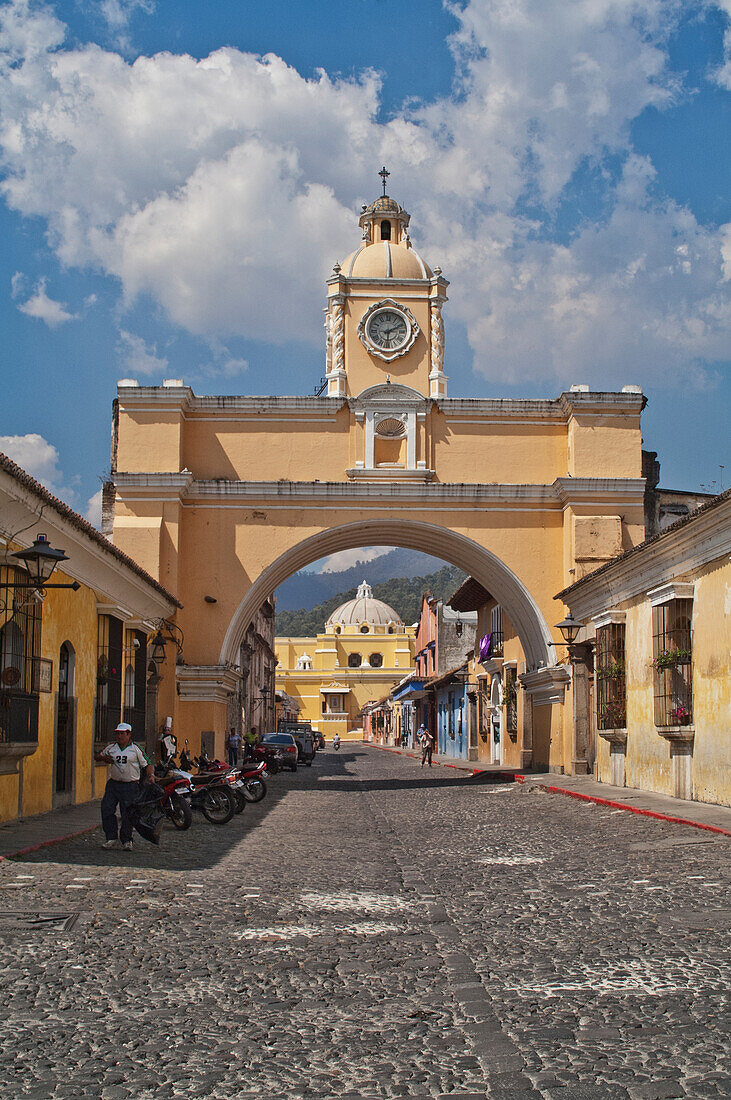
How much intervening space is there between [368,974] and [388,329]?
21595 mm

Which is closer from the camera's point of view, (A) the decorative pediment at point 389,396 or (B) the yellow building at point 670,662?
(B) the yellow building at point 670,662

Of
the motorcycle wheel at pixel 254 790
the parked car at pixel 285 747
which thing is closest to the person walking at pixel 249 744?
the parked car at pixel 285 747

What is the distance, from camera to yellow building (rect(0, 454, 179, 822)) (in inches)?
475

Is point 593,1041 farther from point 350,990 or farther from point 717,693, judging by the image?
point 717,693

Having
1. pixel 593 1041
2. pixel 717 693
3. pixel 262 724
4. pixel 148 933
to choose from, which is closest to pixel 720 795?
pixel 717 693

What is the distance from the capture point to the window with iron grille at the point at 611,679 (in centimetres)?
1845

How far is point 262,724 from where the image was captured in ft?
176

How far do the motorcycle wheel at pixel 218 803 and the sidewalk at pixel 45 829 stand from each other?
132 cm

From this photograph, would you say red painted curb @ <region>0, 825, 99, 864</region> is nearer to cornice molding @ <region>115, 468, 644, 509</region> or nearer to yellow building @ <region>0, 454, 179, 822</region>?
yellow building @ <region>0, 454, 179, 822</region>

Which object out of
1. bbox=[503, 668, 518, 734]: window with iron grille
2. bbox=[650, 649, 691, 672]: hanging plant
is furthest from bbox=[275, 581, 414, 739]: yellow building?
bbox=[650, 649, 691, 672]: hanging plant

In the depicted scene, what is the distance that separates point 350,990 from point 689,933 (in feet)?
7.03

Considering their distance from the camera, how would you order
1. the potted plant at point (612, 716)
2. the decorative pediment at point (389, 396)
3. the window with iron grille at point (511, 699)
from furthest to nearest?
the window with iron grille at point (511, 699) → the decorative pediment at point (389, 396) → the potted plant at point (612, 716)

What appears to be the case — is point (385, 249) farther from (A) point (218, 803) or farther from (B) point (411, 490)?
(A) point (218, 803)

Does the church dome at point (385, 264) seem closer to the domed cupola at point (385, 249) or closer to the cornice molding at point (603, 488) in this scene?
the domed cupola at point (385, 249)
